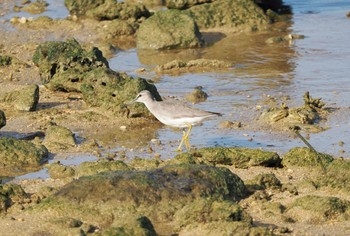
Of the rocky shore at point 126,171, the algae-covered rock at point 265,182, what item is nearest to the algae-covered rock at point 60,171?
Answer: the rocky shore at point 126,171

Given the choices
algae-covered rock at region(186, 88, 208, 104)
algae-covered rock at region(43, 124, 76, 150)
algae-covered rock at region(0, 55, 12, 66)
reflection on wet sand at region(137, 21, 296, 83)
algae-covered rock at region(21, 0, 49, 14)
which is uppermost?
algae-covered rock at region(43, 124, 76, 150)

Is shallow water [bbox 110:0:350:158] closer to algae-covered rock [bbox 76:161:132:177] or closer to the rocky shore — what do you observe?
the rocky shore

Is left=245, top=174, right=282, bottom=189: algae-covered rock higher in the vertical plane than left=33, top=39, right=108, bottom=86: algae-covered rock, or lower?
higher

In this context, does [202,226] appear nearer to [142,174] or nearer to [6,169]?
[142,174]

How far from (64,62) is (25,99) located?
Answer: 5.23 ft

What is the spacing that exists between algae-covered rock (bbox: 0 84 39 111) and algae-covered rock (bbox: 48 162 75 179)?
301 centimetres

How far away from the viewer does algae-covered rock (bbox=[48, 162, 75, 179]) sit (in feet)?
31.5

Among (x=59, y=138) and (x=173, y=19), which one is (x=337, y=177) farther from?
(x=173, y=19)

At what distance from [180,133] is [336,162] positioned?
117 inches

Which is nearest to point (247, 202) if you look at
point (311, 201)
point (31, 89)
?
point (311, 201)

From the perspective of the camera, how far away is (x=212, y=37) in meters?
18.8

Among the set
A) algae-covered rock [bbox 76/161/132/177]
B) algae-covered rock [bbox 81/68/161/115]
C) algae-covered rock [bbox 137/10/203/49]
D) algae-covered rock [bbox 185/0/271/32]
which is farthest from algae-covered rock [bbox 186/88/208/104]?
algae-covered rock [bbox 185/0/271/32]

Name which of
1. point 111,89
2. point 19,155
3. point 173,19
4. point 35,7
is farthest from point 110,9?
point 19,155

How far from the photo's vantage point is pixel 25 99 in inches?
500
